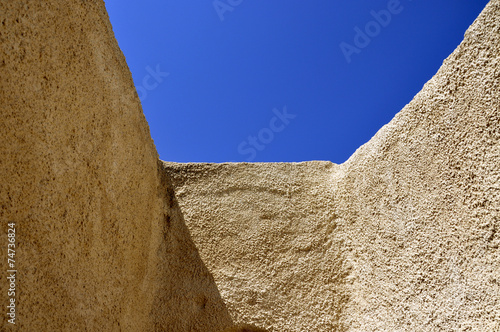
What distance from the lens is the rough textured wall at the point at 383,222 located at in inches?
83.4

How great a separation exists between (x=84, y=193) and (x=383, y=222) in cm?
198

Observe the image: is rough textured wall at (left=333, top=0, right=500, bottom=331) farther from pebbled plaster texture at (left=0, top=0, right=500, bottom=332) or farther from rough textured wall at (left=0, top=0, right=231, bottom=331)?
rough textured wall at (left=0, top=0, right=231, bottom=331)

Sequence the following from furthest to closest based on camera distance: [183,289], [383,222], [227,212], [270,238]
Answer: [227,212], [270,238], [183,289], [383,222]

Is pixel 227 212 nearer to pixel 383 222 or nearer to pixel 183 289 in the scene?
pixel 183 289

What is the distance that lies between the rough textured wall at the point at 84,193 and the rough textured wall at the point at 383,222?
0.32m

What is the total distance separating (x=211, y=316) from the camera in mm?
3195

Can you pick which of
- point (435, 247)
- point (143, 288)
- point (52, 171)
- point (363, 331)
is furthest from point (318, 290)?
point (52, 171)

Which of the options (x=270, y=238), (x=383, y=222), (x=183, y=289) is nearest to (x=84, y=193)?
(x=183, y=289)

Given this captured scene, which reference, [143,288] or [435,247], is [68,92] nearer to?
[143,288]

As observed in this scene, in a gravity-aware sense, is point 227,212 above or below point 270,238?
above

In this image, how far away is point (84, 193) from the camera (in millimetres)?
2453

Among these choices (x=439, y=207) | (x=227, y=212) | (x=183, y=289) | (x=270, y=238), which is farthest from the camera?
(x=227, y=212)

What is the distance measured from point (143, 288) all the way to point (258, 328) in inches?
36.5

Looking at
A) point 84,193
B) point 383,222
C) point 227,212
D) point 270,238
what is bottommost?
point 383,222
